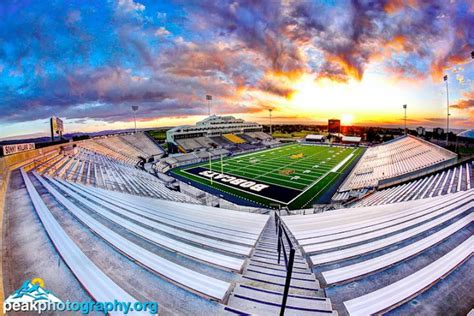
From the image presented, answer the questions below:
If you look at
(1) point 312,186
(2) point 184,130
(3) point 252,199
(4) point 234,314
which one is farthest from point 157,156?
(4) point 234,314

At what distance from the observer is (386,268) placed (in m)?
3.29

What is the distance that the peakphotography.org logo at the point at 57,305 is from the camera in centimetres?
230

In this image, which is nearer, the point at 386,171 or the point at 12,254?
the point at 12,254

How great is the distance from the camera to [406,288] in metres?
2.81

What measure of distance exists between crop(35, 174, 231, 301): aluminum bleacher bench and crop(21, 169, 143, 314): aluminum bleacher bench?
486 millimetres

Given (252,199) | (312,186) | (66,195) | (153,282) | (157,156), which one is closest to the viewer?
(153,282)

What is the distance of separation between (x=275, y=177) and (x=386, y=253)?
24.1m

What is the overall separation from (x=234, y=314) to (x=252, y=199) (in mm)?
18044

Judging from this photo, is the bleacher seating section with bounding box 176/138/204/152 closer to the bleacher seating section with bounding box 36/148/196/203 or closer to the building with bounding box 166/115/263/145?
the building with bounding box 166/115/263/145

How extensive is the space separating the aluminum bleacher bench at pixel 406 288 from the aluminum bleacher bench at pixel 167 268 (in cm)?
173

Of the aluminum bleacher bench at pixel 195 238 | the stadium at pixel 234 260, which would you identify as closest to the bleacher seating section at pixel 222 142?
the stadium at pixel 234 260

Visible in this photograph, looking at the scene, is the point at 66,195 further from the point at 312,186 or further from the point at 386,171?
the point at 386,171

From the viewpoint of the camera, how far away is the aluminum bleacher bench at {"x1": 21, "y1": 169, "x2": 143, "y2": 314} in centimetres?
250

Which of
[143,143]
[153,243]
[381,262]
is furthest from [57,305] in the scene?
[143,143]
